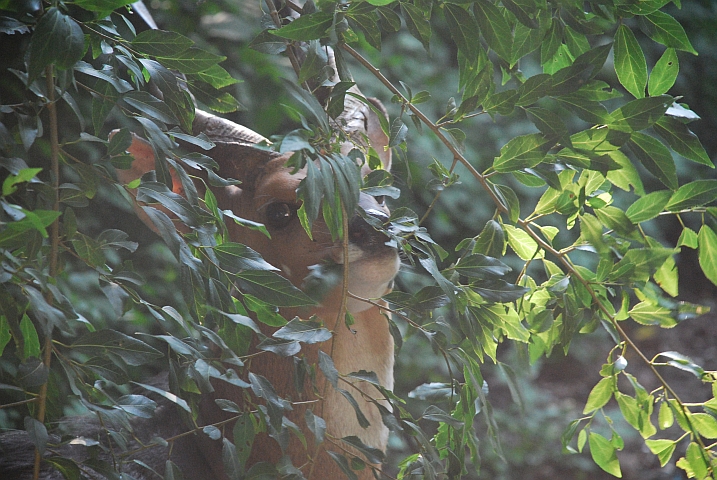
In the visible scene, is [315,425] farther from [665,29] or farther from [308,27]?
[665,29]

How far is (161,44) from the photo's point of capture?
58cm

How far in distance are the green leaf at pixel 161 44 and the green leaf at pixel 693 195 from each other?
1.69 ft

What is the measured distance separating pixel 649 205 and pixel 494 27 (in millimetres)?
278

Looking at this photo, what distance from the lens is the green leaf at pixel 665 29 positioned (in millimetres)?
631

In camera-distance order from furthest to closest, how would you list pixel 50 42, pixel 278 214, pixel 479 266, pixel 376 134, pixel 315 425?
pixel 376 134 < pixel 278 214 < pixel 479 266 < pixel 315 425 < pixel 50 42

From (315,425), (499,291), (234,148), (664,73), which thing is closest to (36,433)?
(315,425)

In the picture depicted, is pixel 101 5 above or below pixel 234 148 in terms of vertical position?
above

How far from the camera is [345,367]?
94 cm

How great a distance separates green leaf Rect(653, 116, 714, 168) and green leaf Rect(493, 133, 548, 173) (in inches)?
4.8

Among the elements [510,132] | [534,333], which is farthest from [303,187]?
[510,132]

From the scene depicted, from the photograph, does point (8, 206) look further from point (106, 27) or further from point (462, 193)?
point (462, 193)

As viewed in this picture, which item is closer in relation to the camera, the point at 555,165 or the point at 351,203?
the point at 351,203

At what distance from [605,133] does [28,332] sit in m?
0.57

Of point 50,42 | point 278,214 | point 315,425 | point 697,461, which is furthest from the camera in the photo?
point 278,214
